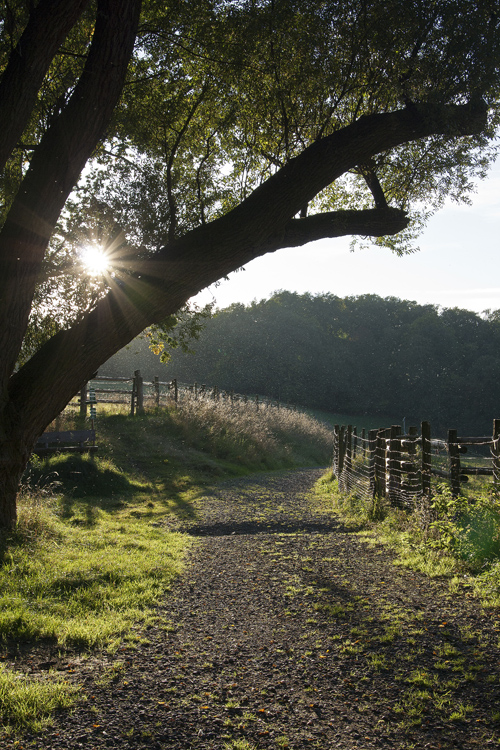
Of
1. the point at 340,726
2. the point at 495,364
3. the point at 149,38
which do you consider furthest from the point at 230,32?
the point at 495,364

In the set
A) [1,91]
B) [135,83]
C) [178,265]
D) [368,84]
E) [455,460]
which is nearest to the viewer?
[1,91]

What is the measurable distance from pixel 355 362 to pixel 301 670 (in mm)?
62154

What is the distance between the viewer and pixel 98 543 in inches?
284

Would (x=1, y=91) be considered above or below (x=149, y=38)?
below

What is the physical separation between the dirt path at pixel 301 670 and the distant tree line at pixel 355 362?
51.5m

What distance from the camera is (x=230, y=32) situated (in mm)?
8148

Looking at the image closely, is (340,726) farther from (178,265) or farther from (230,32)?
(230,32)

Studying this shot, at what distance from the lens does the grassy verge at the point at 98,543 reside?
3984mm

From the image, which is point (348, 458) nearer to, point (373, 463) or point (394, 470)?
point (373, 463)

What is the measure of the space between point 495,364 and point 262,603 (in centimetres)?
6179

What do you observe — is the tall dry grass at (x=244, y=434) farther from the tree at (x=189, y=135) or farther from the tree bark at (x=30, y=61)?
the tree bark at (x=30, y=61)

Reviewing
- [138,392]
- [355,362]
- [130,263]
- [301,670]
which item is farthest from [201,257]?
[355,362]

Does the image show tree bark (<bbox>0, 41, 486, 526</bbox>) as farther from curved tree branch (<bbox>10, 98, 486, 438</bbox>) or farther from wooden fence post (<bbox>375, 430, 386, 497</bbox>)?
wooden fence post (<bbox>375, 430, 386, 497</bbox>)

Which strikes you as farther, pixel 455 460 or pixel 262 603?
pixel 455 460
